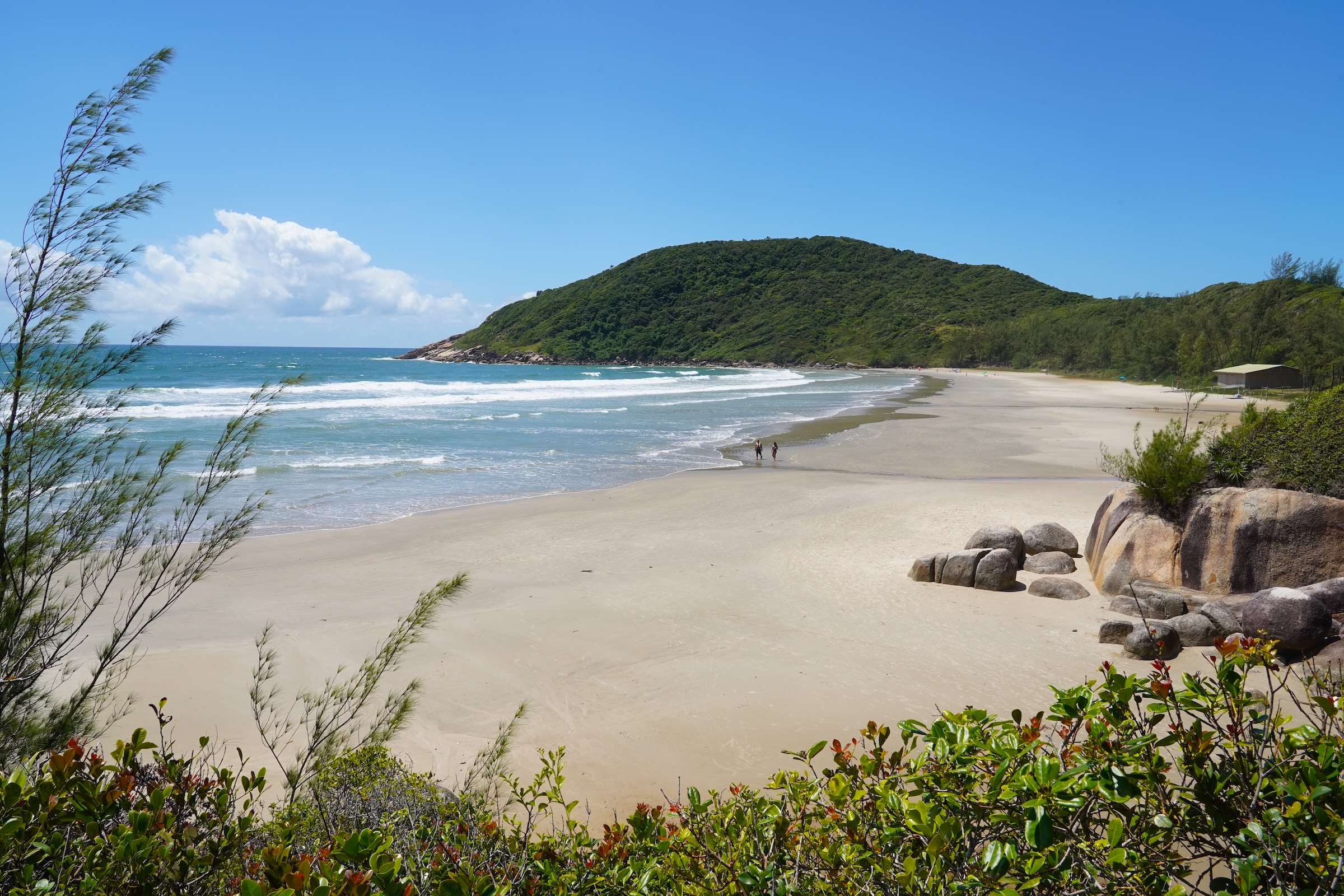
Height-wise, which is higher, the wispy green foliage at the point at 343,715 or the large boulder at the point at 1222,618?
the wispy green foliage at the point at 343,715

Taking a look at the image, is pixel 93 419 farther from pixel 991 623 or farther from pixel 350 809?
pixel 991 623

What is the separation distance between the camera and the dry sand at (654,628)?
6.47m

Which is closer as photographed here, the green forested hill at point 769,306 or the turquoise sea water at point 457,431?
the turquoise sea water at point 457,431

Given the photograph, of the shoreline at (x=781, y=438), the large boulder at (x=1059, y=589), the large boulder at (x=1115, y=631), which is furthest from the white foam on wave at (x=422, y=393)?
the large boulder at (x=1115, y=631)

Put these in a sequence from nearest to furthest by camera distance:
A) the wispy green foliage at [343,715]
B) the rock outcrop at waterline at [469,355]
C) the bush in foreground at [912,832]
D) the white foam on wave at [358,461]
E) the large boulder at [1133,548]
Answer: the bush in foreground at [912,832] < the wispy green foliage at [343,715] < the large boulder at [1133,548] < the white foam on wave at [358,461] < the rock outcrop at waterline at [469,355]

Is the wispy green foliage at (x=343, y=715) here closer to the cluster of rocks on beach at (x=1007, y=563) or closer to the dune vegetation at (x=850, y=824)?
the dune vegetation at (x=850, y=824)

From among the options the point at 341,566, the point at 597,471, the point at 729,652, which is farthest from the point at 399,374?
the point at 729,652

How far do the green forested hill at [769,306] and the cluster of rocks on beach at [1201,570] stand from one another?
93972 mm

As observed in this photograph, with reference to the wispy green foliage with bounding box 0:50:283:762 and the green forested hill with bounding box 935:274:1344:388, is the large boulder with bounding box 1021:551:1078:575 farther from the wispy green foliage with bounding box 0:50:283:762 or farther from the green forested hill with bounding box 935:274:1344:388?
the green forested hill with bounding box 935:274:1344:388

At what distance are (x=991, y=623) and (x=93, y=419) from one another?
8399 millimetres

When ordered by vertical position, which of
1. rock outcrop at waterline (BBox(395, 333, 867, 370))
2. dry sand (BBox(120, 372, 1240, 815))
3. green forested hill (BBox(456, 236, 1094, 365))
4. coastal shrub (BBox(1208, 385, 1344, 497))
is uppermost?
green forested hill (BBox(456, 236, 1094, 365))

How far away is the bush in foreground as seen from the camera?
6.61 feet

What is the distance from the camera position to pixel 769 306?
12900 cm

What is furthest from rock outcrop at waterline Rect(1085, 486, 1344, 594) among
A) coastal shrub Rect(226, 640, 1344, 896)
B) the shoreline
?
the shoreline
